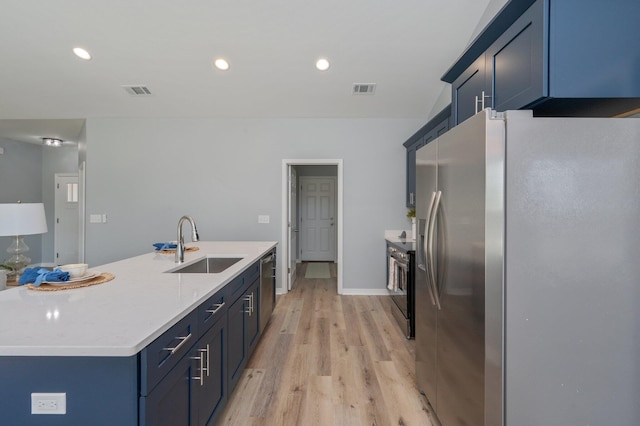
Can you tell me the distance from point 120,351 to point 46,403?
1.05 ft

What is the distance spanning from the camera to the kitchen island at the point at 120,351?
925 mm

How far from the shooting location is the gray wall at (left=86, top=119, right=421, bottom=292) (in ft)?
14.4

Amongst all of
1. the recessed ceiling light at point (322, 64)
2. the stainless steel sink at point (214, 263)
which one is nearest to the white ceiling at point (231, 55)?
the recessed ceiling light at point (322, 64)

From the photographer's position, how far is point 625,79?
121cm

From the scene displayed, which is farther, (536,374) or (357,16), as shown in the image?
(357,16)

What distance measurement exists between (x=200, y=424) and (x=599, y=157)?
2074 mm

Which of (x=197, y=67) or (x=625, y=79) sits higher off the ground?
(x=197, y=67)

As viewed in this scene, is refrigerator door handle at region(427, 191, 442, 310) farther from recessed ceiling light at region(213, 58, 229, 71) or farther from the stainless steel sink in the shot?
recessed ceiling light at region(213, 58, 229, 71)

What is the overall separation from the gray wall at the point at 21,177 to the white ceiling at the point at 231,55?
2207 millimetres

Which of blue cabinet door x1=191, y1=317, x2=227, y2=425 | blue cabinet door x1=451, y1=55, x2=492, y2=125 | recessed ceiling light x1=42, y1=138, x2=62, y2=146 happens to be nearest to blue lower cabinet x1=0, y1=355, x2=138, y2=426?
blue cabinet door x1=191, y1=317, x2=227, y2=425

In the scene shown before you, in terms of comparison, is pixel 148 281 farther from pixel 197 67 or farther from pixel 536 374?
pixel 197 67

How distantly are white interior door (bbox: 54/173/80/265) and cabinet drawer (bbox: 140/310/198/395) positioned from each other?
7072 mm

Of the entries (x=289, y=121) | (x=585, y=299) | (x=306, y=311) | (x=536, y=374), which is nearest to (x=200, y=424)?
(x=536, y=374)

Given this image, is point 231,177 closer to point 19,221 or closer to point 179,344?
point 19,221
